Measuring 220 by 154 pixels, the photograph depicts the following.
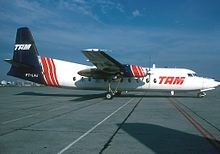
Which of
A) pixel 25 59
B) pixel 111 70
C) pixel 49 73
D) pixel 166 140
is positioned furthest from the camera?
pixel 25 59

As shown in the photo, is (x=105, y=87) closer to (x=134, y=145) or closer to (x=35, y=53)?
(x=35, y=53)

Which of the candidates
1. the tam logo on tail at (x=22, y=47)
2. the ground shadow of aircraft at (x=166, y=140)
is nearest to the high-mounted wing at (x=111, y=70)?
the tam logo on tail at (x=22, y=47)

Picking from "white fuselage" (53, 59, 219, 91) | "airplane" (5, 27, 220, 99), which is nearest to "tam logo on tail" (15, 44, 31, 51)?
"airplane" (5, 27, 220, 99)

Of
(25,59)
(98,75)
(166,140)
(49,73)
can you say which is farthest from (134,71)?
(166,140)

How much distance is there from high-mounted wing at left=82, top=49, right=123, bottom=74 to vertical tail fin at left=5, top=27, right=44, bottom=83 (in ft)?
22.1

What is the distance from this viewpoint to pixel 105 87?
2506cm

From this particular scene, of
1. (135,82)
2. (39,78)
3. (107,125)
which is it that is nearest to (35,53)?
(39,78)

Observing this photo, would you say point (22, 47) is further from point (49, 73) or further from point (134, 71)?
point (134, 71)

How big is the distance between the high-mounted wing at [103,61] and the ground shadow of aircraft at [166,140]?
1117cm

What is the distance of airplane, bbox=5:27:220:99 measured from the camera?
→ 78.2 ft

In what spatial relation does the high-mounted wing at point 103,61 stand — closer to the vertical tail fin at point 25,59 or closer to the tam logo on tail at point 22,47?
the vertical tail fin at point 25,59

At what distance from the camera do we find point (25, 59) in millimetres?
25938

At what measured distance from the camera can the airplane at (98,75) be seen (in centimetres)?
2383

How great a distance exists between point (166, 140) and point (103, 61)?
14954 mm
